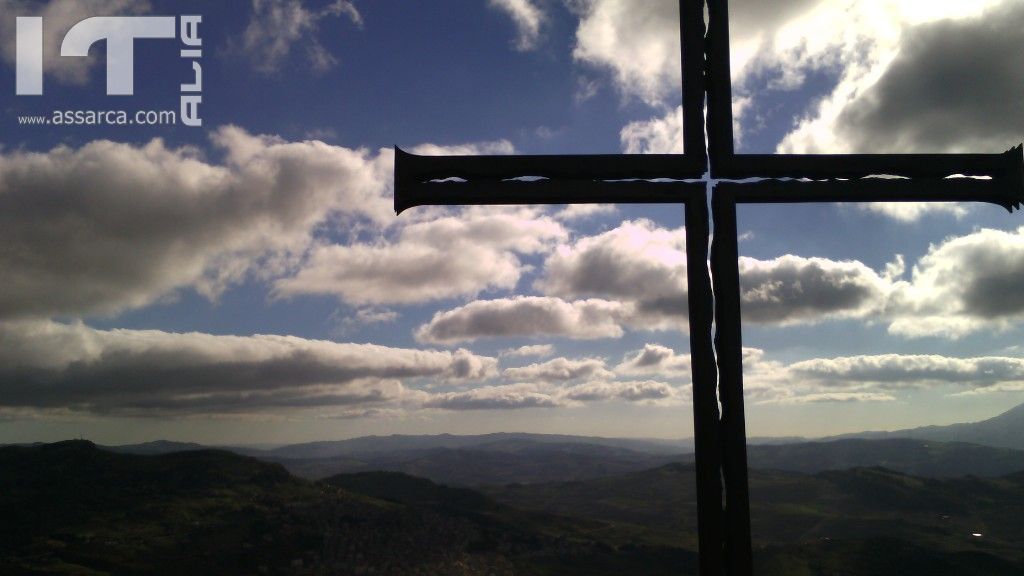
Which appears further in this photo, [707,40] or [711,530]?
[707,40]

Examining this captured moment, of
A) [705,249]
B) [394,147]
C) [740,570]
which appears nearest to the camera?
[740,570]

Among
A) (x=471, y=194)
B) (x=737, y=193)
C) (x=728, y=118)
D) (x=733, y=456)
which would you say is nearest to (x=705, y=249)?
(x=737, y=193)

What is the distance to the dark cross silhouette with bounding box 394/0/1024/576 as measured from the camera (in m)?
4.41

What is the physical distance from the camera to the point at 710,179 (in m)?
4.73

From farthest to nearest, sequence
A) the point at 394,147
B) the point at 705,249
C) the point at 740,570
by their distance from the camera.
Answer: the point at 394,147 < the point at 705,249 < the point at 740,570

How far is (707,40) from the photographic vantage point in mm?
4898

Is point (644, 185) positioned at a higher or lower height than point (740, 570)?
higher

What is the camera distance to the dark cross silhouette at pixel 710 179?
441cm

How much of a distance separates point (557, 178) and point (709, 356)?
1549 millimetres

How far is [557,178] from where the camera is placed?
4.76 metres

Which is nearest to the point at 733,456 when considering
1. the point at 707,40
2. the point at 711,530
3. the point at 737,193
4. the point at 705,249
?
the point at 711,530

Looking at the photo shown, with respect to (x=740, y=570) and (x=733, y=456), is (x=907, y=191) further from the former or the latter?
(x=740, y=570)

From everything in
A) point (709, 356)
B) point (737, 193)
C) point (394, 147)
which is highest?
point (394, 147)

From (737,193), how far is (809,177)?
0.60m
